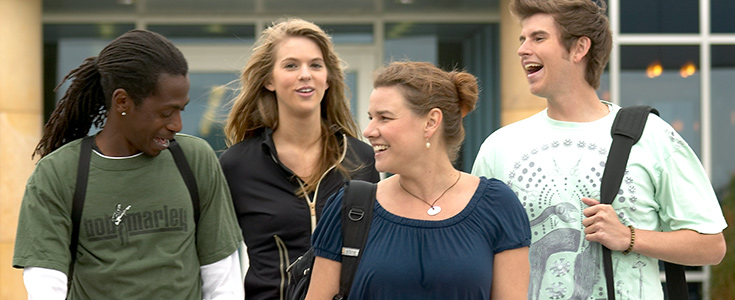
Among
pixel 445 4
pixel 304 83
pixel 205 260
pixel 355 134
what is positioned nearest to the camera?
pixel 205 260

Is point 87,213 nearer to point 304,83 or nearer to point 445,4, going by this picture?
point 304,83

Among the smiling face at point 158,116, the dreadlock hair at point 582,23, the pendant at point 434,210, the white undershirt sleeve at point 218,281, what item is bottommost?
the white undershirt sleeve at point 218,281

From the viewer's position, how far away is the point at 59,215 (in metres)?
2.92

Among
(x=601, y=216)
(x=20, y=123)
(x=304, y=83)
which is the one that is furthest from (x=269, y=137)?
(x=20, y=123)

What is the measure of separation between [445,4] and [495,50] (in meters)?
0.72

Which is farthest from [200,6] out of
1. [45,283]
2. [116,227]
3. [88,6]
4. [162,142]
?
[45,283]

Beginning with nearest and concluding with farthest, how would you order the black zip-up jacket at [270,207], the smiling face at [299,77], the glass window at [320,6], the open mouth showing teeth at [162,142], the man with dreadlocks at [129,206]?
the man with dreadlocks at [129,206] → the open mouth showing teeth at [162,142] → the black zip-up jacket at [270,207] → the smiling face at [299,77] → the glass window at [320,6]

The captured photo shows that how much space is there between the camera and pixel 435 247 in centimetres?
274

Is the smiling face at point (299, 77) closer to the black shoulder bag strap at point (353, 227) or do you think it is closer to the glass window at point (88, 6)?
the black shoulder bag strap at point (353, 227)

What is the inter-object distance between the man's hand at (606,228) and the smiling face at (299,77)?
1508mm

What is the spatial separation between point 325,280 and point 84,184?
2.87 ft

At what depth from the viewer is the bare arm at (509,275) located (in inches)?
108

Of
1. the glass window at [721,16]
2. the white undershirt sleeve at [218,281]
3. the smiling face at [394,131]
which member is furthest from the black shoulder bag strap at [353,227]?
the glass window at [721,16]

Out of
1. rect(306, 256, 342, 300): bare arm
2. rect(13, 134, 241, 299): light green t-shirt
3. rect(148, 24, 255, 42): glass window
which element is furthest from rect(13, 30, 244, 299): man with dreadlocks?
rect(148, 24, 255, 42): glass window
